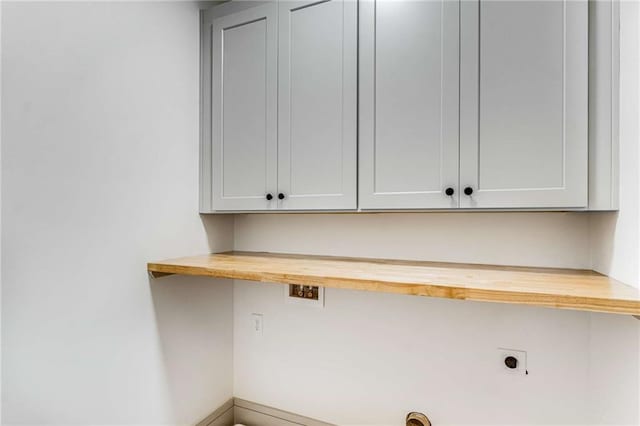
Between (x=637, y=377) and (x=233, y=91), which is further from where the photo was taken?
(x=233, y=91)

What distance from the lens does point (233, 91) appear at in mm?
1439

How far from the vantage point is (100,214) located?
1.12 m

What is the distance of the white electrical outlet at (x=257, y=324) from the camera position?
→ 170 cm

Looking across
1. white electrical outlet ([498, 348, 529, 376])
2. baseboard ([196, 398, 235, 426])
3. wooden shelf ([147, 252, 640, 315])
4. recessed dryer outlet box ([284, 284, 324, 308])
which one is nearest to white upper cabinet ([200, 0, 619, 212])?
wooden shelf ([147, 252, 640, 315])

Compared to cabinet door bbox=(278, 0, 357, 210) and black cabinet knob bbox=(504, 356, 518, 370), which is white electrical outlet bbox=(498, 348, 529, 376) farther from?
cabinet door bbox=(278, 0, 357, 210)

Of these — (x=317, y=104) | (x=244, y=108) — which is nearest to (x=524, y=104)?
(x=317, y=104)

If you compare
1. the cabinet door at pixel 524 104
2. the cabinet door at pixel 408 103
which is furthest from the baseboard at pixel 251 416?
the cabinet door at pixel 524 104

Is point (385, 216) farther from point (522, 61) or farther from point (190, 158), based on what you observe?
point (190, 158)

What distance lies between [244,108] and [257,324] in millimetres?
990

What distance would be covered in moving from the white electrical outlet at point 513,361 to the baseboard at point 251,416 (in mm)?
770

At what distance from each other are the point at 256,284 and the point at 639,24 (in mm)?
1577

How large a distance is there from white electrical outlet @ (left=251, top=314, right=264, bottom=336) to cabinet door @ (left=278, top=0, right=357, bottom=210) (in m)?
0.65

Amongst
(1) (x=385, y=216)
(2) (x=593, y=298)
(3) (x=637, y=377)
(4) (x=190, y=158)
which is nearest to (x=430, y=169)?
(1) (x=385, y=216)

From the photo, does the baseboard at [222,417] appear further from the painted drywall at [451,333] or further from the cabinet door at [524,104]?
the cabinet door at [524,104]
